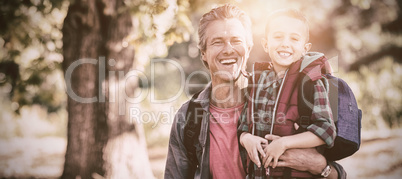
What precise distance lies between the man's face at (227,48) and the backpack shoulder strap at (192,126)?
0.32m

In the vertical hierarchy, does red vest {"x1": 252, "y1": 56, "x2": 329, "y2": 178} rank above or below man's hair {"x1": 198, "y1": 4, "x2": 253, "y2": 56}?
below

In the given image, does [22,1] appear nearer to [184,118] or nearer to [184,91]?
[184,118]

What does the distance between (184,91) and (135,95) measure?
3.59 meters

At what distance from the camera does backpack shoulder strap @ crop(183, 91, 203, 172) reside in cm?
274

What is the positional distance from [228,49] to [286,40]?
1.45ft

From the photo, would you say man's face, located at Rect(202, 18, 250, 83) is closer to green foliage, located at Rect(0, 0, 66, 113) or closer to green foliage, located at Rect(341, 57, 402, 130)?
green foliage, located at Rect(0, 0, 66, 113)

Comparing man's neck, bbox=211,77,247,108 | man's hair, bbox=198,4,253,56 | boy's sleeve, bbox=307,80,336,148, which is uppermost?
man's hair, bbox=198,4,253,56

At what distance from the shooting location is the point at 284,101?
2.31 metres

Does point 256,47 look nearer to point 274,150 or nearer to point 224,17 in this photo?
point 224,17

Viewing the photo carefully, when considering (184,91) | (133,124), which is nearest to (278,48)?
(133,124)

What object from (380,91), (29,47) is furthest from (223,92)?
(29,47)

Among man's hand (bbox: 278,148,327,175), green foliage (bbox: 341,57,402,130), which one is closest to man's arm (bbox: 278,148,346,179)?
man's hand (bbox: 278,148,327,175)

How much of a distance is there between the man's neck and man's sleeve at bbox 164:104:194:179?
321 millimetres

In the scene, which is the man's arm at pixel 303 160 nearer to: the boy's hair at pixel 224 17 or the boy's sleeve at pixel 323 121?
the boy's sleeve at pixel 323 121
